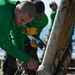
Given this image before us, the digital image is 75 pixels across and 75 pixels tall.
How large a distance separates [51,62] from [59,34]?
22 centimetres

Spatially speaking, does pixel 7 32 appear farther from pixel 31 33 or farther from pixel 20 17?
pixel 31 33

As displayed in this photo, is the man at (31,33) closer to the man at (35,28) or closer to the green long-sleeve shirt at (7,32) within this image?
the man at (35,28)

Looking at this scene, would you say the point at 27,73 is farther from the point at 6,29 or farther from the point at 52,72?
the point at 52,72

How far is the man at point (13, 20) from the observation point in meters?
3.08

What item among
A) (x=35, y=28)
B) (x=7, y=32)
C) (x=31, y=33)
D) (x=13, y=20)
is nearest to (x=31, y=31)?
(x=31, y=33)

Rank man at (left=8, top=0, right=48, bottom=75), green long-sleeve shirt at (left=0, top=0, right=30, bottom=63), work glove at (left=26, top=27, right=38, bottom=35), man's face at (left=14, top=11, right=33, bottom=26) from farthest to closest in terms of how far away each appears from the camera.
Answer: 1. work glove at (left=26, top=27, right=38, bottom=35)
2. man at (left=8, top=0, right=48, bottom=75)
3. man's face at (left=14, top=11, right=33, bottom=26)
4. green long-sleeve shirt at (left=0, top=0, right=30, bottom=63)

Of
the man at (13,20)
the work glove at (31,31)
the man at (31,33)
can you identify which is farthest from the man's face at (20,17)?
the work glove at (31,31)

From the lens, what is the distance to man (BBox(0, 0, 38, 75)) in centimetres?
308

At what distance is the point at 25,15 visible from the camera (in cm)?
324

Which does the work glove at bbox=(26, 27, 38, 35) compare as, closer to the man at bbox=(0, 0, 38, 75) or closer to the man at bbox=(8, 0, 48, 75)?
the man at bbox=(8, 0, 48, 75)

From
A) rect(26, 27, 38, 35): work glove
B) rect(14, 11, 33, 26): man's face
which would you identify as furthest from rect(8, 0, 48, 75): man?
rect(14, 11, 33, 26): man's face

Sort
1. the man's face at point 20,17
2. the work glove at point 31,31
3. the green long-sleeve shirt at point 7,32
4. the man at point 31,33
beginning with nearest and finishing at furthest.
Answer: the green long-sleeve shirt at point 7,32 → the man's face at point 20,17 → the man at point 31,33 → the work glove at point 31,31

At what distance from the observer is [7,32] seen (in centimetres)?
316

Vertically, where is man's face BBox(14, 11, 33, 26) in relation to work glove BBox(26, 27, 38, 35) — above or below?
above
